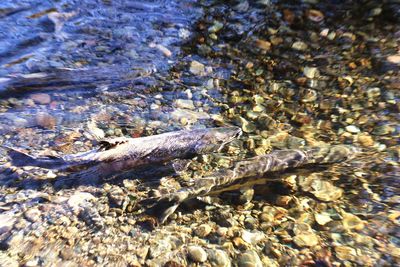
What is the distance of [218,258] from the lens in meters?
3.09

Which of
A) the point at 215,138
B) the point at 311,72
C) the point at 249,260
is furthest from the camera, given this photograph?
the point at 311,72

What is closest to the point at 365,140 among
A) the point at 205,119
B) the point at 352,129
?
the point at 352,129

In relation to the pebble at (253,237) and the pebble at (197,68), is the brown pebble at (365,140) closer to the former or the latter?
the pebble at (253,237)

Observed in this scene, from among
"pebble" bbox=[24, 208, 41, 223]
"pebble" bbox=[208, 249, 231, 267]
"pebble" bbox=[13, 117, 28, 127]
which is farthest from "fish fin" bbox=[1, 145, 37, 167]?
"pebble" bbox=[208, 249, 231, 267]

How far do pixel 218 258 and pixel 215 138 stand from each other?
3.97ft

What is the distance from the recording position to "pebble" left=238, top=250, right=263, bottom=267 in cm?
304

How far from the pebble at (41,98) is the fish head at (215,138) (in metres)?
1.98

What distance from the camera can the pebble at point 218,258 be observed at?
10.00 feet

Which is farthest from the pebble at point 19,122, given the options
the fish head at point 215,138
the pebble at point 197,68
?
the pebble at point 197,68

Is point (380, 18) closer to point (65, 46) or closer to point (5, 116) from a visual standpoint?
point (65, 46)

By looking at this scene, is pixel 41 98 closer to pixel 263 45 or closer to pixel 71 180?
pixel 71 180

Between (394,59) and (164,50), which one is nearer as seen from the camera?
(394,59)

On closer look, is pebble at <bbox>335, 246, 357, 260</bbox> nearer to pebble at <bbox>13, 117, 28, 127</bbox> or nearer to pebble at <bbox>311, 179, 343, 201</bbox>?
pebble at <bbox>311, 179, 343, 201</bbox>

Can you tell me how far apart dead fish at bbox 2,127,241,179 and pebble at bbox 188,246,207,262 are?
2.89 ft
